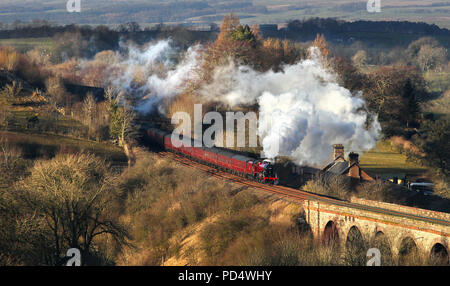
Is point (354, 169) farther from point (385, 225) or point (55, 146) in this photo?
point (55, 146)

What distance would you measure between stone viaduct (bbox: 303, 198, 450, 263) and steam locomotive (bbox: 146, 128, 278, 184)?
6.62 meters

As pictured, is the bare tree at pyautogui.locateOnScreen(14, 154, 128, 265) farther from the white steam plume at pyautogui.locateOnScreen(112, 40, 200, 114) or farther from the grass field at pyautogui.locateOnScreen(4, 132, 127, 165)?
the white steam plume at pyautogui.locateOnScreen(112, 40, 200, 114)

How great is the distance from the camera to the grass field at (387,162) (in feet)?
246

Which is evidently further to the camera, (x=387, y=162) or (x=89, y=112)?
(x=89, y=112)

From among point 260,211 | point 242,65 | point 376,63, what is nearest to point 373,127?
point 242,65

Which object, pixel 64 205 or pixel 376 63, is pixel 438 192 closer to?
pixel 64 205

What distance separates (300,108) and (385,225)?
26.3 metres

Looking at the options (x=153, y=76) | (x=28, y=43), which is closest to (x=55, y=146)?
(x=153, y=76)

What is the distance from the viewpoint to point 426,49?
18750cm

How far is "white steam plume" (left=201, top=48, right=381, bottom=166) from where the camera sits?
5988 cm

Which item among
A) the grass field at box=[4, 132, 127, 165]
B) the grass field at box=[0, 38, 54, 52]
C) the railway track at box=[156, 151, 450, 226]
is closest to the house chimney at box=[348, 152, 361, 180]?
the railway track at box=[156, 151, 450, 226]

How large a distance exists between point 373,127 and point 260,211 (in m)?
41.5

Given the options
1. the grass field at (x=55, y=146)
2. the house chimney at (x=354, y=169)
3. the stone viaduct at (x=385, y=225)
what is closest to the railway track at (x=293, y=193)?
the stone viaduct at (x=385, y=225)

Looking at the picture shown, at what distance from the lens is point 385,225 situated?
4306 centimetres
